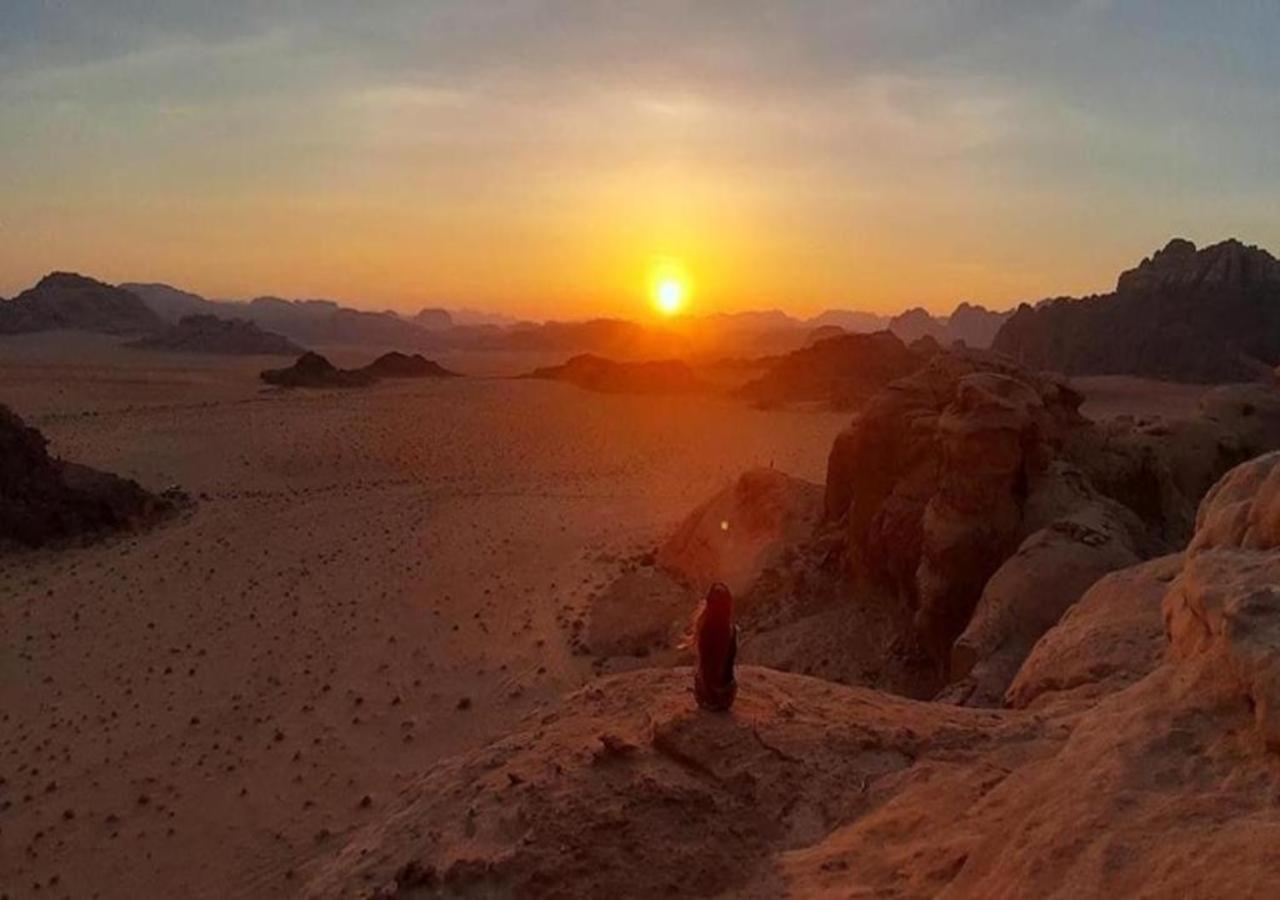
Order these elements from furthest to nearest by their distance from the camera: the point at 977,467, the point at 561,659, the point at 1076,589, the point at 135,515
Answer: the point at 135,515
the point at 561,659
the point at 977,467
the point at 1076,589

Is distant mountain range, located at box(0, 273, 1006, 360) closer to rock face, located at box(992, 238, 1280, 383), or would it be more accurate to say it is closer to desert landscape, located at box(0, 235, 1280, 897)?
rock face, located at box(992, 238, 1280, 383)

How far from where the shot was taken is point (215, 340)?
246 feet

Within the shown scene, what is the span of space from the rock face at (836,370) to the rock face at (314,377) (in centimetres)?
1824

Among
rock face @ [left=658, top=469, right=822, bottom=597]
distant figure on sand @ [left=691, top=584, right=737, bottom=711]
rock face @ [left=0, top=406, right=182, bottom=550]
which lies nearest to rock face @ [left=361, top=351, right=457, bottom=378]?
rock face @ [left=0, top=406, right=182, bottom=550]

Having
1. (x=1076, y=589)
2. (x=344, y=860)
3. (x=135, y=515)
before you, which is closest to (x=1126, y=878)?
(x=344, y=860)

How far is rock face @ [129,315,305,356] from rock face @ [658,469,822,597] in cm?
6349

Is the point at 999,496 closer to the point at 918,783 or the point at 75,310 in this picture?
the point at 918,783

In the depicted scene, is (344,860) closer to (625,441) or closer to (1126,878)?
(1126,878)

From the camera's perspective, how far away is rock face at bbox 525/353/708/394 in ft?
163

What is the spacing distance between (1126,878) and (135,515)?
20.9 m

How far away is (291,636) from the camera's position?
14594mm

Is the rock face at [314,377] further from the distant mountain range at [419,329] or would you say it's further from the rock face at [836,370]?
the distant mountain range at [419,329]

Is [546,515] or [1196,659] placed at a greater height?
[1196,659]

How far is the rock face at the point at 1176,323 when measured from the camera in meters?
45.3
